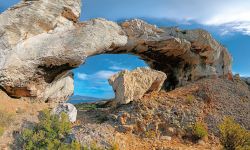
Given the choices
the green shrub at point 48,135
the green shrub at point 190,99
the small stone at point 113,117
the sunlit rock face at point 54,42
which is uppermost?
the sunlit rock face at point 54,42

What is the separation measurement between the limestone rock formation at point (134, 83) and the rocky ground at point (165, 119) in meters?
0.63

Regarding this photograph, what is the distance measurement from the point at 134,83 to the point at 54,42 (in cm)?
467

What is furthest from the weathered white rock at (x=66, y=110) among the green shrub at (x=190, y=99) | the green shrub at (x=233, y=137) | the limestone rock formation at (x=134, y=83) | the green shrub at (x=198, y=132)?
the green shrub at (x=233, y=137)

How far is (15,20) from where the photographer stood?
20.0m

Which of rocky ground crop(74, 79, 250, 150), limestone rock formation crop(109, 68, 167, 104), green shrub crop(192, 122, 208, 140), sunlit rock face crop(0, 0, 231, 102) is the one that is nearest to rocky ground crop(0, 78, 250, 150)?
rocky ground crop(74, 79, 250, 150)

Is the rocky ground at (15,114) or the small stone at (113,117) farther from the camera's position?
the small stone at (113,117)

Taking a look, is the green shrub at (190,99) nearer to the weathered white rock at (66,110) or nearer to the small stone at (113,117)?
the small stone at (113,117)

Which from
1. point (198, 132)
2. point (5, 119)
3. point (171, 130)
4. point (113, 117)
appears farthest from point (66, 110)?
point (198, 132)

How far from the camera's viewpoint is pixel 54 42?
67.0ft

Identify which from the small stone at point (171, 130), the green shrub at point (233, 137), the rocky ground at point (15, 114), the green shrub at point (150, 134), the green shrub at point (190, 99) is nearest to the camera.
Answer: the rocky ground at point (15, 114)

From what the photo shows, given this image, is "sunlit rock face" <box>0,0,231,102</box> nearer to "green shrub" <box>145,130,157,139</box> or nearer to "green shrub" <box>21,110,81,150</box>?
"green shrub" <box>21,110,81,150</box>

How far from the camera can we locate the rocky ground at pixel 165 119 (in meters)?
17.2

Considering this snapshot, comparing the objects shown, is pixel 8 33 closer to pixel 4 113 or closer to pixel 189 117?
pixel 4 113

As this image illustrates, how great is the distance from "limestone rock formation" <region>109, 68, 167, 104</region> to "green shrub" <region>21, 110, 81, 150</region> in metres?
4.53
